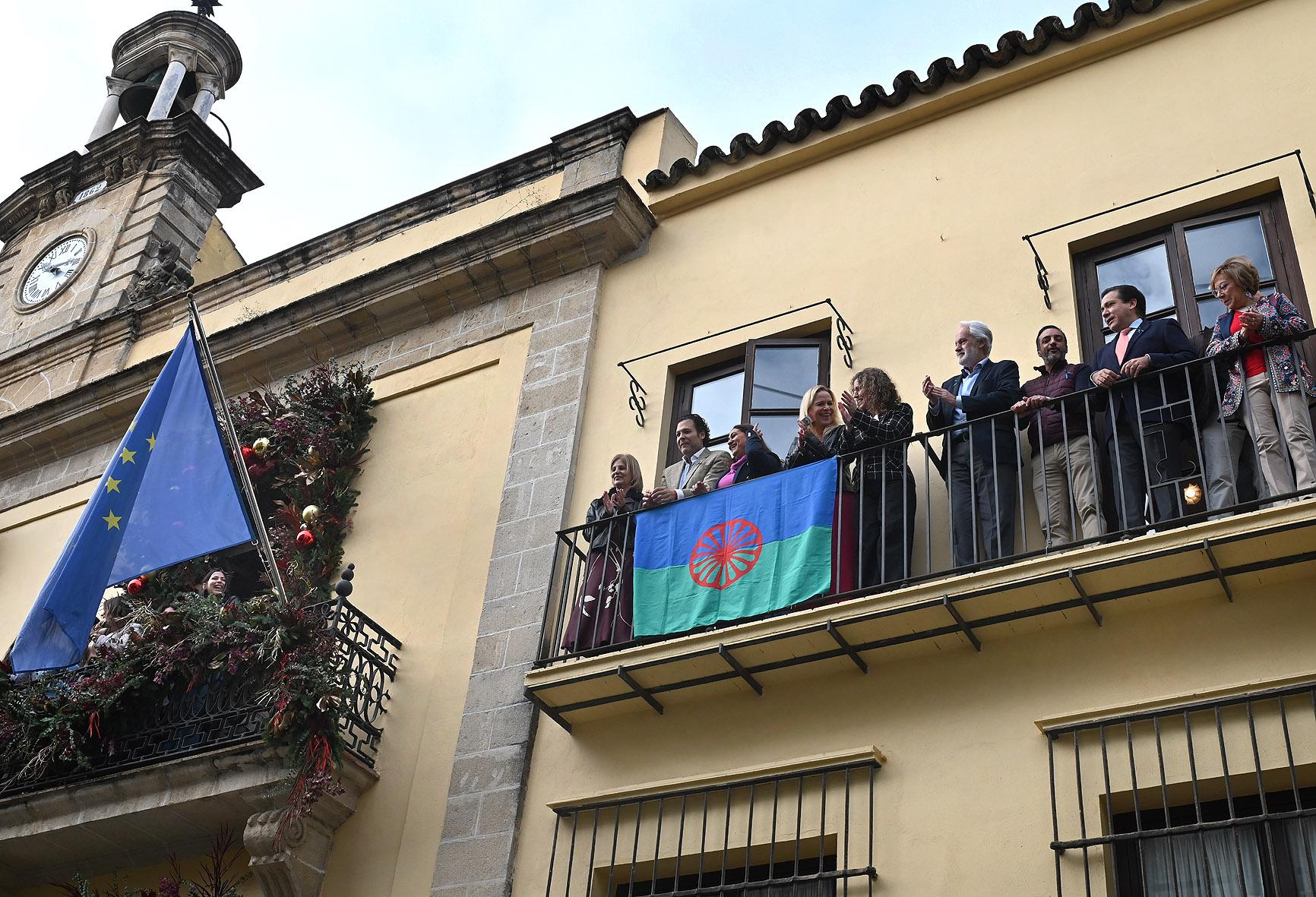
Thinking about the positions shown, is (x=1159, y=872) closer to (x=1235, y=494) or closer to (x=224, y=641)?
(x=1235, y=494)

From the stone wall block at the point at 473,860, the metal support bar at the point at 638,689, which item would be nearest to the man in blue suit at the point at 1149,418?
the metal support bar at the point at 638,689

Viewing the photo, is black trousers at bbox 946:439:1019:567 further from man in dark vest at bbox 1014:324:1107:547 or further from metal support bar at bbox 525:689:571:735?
metal support bar at bbox 525:689:571:735

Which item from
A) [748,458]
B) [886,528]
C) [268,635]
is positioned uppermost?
[748,458]

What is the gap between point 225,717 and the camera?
28.3ft

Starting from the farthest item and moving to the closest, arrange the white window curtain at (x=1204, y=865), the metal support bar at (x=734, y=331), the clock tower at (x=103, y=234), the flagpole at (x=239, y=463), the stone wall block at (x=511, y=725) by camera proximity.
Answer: the clock tower at (x=103, y=234) < the metal support bar at (x=734, y=331) < the flagpole at (x=239, y=463) < the stone wall block at (x=511, y=725) < the white window curtain at (x=1204, y=865)

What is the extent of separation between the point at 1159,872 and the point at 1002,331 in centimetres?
332

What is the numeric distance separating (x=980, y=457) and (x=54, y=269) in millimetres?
12149

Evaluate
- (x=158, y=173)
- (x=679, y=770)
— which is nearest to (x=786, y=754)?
(x=679, y=770)

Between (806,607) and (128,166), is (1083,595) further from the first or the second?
(128,166)

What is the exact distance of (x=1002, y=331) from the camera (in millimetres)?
8383

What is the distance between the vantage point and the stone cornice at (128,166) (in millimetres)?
16422

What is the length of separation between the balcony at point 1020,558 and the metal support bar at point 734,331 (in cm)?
107

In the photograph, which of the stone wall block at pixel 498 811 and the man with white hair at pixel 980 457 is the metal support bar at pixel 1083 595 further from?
the stone wall block at pixel 498 811

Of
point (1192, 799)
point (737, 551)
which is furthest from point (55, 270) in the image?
point (1192, 799)
